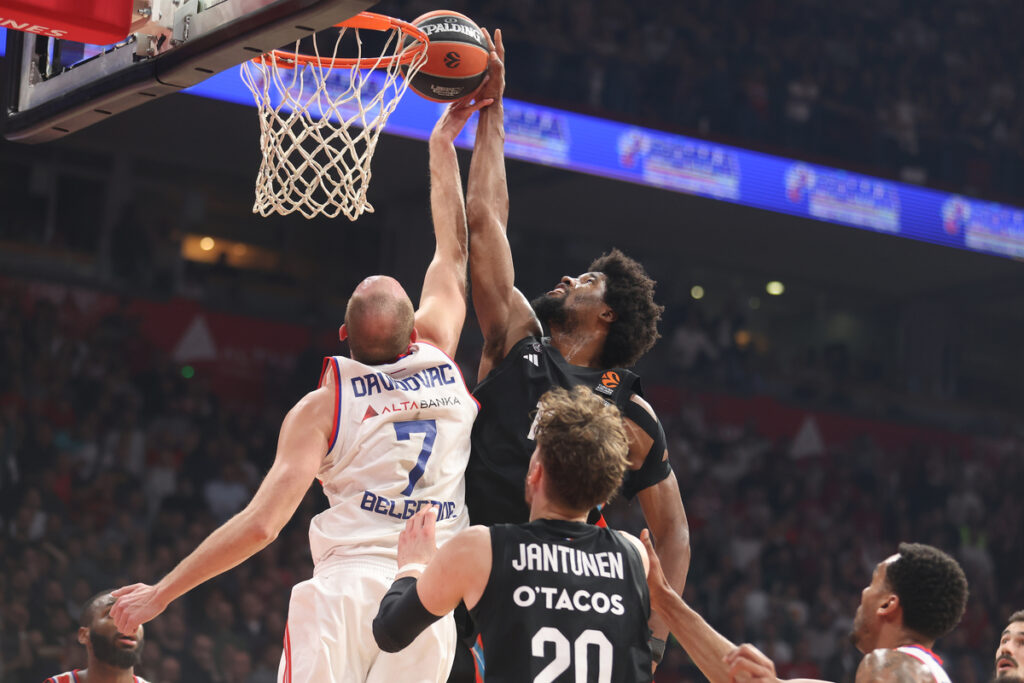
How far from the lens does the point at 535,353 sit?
14.3 ft

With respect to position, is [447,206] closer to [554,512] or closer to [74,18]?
[74,18]

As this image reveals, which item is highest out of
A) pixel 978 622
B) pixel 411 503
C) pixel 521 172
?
pixel 521 172

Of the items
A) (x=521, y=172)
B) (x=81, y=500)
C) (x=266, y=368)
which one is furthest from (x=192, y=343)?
(x=521, y=172)

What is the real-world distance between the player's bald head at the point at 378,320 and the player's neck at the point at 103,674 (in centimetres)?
204

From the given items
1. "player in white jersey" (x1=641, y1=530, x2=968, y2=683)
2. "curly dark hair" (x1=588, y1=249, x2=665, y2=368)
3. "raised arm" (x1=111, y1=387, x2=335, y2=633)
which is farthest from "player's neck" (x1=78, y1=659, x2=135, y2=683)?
"player in white jersey" (x1=641, y1=530, x2=968, y2=683)

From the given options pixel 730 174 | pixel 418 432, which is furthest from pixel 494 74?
pixel 730 174

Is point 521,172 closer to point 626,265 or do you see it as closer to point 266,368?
point 266,368

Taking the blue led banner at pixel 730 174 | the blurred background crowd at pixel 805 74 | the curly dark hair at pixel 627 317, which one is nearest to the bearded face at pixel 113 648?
the curly dark hair at pixel 627 317

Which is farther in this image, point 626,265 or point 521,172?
point 521,172

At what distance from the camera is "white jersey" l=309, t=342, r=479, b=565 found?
142 inches

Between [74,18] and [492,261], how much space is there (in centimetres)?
165

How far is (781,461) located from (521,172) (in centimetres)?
474

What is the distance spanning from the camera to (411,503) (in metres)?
3.63

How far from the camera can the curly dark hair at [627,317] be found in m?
4.63
